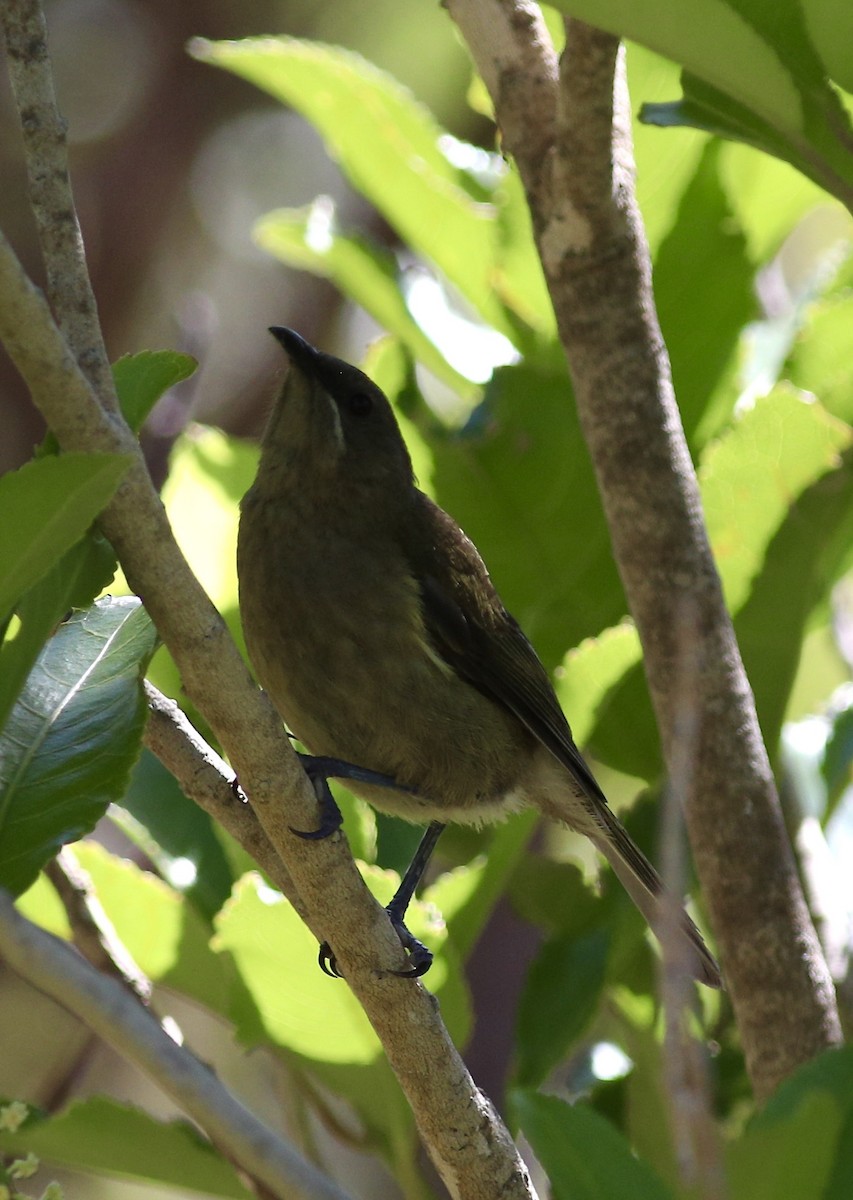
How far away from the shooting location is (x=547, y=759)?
10.5 feet

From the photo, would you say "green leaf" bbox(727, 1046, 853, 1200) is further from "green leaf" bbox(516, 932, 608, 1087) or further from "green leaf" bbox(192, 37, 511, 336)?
"green leaf" bbox(192, 37, 511, 336)

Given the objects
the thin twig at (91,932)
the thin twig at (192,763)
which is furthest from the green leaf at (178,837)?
the thin twig at (192,763)

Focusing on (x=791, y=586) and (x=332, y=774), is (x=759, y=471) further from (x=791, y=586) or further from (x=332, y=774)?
(x=332, y=774)

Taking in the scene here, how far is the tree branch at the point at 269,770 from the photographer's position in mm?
1515

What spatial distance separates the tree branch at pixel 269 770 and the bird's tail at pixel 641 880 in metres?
0.74

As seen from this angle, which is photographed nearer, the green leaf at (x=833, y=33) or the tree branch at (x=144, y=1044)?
the tree branch at (x=144, y=1044)

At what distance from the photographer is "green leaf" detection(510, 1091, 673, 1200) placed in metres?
1.33

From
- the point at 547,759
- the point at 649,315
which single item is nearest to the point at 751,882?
the point at 547,759

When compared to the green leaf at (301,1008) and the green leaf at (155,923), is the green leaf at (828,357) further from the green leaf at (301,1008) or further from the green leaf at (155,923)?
the green leaf at (155,923)

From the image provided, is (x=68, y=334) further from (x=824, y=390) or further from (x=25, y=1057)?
(x=25, y=1057)

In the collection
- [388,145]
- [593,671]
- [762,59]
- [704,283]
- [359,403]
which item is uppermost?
[762,59]

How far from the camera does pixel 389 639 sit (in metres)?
2.84

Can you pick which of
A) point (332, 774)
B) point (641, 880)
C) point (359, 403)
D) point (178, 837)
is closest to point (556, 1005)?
point (641, 880)

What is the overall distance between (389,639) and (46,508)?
4.66ft
